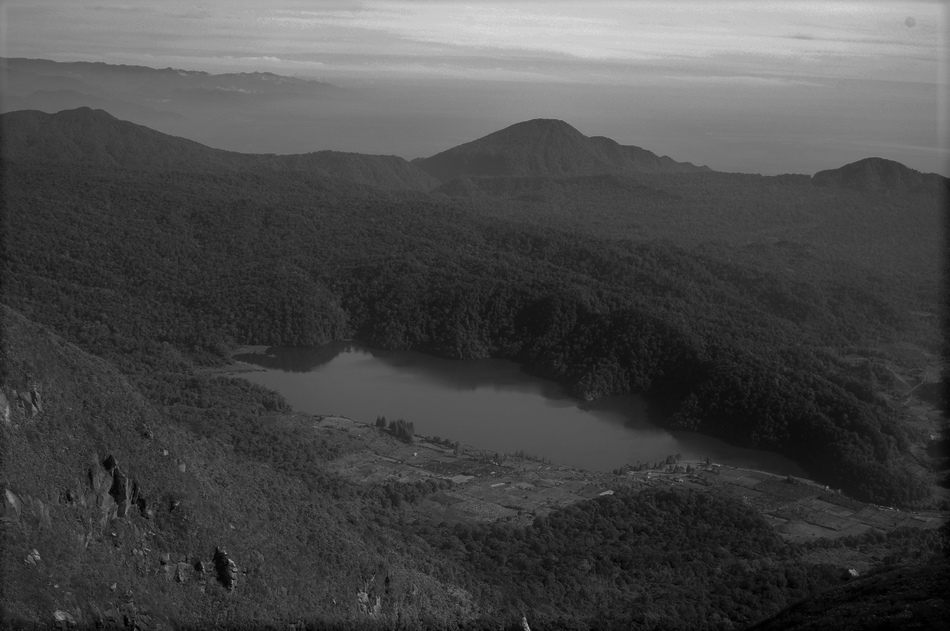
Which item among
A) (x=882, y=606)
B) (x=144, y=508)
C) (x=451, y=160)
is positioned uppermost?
(x=451, y=160)

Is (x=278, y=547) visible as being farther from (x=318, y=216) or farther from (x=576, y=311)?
(x=318, y=216)

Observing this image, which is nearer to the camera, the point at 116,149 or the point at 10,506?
the point at 10,506

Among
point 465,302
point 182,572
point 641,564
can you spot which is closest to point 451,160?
point 465,302

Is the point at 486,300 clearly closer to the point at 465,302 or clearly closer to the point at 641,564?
the point at 465,302

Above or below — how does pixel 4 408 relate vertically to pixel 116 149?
below

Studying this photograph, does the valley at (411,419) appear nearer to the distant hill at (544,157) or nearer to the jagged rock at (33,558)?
the jagged rock at (33,558)
